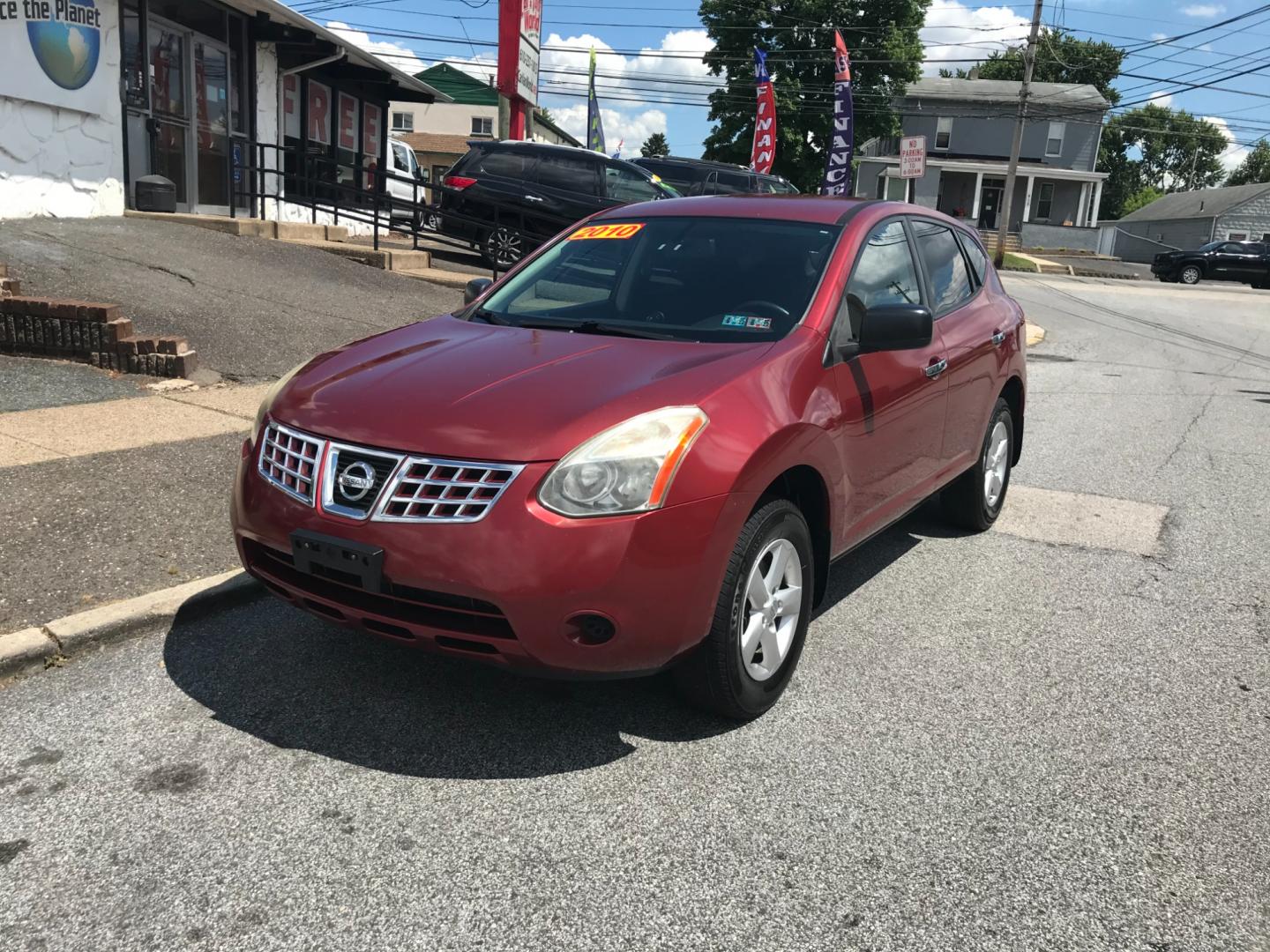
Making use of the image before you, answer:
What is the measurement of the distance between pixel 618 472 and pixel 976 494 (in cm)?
335

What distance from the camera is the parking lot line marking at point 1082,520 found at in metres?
5.85

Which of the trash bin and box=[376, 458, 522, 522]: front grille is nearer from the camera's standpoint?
box=[376, 458, 522, 522]: front grille

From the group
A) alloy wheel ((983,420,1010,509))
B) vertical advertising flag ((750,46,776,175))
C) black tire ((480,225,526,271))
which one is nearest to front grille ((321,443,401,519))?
alloy wheel ((983,420,1010,509))

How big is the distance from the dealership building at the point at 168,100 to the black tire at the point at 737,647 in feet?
37.2

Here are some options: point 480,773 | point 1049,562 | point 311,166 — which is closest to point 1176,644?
point 1049,562

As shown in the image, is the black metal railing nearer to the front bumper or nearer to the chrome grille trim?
the chrome grille trim

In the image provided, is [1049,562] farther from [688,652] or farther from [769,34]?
[769,34]

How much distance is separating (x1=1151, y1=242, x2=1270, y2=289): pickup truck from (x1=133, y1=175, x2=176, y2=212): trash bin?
3548 cm

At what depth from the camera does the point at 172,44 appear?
47.3 feet

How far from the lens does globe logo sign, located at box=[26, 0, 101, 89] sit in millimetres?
11664

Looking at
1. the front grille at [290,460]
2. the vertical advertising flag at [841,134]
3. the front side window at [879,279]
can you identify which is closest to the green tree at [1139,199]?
the vertical advertising flag at [841,134]

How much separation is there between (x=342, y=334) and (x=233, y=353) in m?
1.29

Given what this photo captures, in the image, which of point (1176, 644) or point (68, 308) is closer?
point (1176, 644)

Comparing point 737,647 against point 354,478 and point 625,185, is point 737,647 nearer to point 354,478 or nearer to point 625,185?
point 354,478
